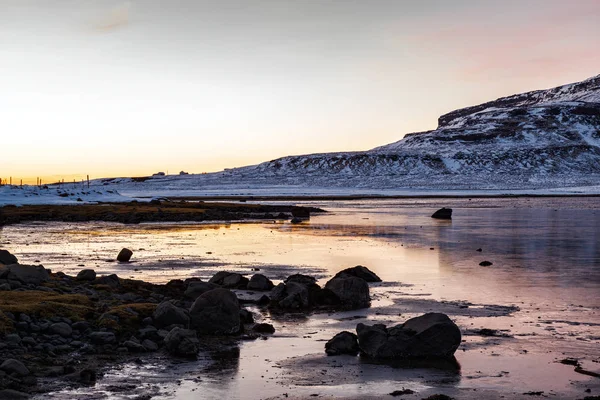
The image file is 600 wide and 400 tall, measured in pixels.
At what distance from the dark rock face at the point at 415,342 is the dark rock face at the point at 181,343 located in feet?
11.3

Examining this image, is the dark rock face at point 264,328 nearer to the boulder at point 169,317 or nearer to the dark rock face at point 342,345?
the boulder at point 169,317

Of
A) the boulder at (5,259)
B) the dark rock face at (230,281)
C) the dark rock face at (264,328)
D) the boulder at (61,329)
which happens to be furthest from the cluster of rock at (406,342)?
the boulder at (5,259)

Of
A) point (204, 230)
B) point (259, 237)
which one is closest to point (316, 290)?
point (259, 237)

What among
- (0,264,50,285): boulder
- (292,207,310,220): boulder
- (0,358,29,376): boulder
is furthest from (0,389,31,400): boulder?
(292,207,310,220): boulder

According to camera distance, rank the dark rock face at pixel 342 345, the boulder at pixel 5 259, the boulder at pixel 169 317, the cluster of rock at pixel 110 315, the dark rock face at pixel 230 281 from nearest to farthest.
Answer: the cluster of rock at pixel 110 315 < the dark rock face at pixel 342 345 < the boulder at pixel 169 317 < the dark rock face at pixel 230 281 < the boulder at pixel 5 259

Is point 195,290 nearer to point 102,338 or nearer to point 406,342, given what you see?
point 102,338

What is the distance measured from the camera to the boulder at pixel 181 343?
1455 cm

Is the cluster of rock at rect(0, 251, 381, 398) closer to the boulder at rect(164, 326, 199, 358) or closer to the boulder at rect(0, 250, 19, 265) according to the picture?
the boulder at rect(164, 326, 199, 358)

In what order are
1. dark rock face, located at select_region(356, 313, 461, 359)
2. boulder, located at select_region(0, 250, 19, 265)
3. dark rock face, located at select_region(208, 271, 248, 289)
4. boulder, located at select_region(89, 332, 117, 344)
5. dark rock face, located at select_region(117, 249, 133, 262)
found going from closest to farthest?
dark rock face, located at select_region(356, 313, 461, 359)
boulder, located at select_region(89, 332, 117, 344)
dark rock face, located at select_region(208, 271, 248, 289)
boulder, located at select_region(0, 250, 19, 265)
dark rock face, located at select_region(117, 249, 133, 262)

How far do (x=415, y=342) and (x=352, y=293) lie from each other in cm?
573

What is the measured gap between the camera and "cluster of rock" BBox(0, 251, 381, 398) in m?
13.6

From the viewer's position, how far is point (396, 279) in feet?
82.7

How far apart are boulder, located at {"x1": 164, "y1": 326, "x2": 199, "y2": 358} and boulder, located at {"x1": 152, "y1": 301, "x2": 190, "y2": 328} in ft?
3.72

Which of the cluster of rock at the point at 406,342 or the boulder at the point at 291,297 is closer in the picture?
the cluster of rock at the point at 406,342
